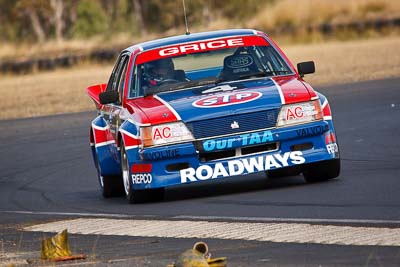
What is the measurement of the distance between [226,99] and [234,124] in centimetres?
30

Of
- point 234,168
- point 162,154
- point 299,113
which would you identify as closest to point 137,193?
point 162,154

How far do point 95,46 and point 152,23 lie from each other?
19.0 m

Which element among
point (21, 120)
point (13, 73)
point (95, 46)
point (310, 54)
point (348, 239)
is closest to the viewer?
point (348, 239)

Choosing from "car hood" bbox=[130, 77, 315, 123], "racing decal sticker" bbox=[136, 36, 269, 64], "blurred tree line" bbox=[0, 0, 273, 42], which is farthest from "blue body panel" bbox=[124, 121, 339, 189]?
"blurred tree line" bbox=[0, 0, 273, 42]

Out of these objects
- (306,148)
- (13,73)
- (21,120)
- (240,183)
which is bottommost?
(13,73)

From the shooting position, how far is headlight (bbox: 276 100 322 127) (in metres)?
11.0

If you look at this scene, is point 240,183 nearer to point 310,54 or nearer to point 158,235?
point 158,235

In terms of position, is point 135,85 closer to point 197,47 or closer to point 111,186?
point 197,47

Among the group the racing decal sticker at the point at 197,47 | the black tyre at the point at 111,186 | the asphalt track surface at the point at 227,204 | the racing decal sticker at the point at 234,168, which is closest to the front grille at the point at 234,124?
the racing decal sticker at the point at 234,168

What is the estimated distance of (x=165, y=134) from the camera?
10945 mm

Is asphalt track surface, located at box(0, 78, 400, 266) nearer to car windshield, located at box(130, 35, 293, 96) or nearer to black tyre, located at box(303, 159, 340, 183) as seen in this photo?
black tyre, located at box(303, 159, 340, 183)

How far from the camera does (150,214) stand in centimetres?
1062

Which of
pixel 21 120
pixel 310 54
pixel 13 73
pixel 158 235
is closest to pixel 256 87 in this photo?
pixel 158 235

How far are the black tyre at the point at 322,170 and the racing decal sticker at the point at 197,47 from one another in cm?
156
